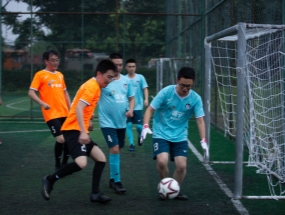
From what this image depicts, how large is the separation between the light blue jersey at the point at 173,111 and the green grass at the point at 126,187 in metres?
0.82

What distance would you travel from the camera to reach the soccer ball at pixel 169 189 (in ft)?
19.8

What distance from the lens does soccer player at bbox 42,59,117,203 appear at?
5730 mm

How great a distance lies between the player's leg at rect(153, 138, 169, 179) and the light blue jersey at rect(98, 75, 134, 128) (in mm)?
749

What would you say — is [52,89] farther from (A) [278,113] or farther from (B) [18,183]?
(A) [278,113]

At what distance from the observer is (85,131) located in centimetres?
564

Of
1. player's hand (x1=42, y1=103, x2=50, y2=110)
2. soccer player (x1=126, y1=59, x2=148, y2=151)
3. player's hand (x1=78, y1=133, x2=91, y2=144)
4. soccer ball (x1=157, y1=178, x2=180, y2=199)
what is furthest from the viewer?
soccer player (x1=126, y1=59, x2=148, y2=151)

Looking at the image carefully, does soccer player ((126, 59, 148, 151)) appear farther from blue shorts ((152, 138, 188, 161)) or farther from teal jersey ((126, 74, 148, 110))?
blue shorts ((152, 138, 188, 161))

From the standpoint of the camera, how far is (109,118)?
679cm

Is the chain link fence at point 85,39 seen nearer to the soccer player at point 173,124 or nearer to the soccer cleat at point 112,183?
the soccer cleat at point 112,183

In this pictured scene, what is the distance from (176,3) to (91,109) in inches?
647

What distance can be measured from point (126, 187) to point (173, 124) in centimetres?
124

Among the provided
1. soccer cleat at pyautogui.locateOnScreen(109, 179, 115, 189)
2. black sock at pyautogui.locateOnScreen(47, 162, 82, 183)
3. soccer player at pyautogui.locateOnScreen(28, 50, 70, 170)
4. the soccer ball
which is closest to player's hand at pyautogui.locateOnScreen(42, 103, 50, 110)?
soccer player at pyautogui.locateOnScreen(28, 50, 70, 170)

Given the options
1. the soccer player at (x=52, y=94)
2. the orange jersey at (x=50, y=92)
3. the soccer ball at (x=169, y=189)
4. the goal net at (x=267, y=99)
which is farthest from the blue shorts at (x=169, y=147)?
the orange jersey at (x=50, y=92)

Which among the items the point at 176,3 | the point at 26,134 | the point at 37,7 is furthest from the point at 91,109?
the point at 176,3
